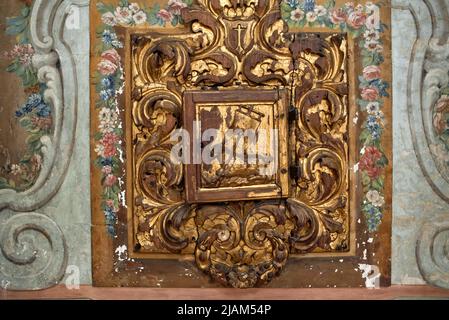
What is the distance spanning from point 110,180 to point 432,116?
1.38 meters

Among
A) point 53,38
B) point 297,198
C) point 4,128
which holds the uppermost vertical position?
point 53,38

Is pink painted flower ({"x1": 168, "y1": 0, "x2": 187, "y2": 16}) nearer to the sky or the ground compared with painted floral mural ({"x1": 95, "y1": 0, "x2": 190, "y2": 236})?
nearer to the sky

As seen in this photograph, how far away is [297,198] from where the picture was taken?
3924mm

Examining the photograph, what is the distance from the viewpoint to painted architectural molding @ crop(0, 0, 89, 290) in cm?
391

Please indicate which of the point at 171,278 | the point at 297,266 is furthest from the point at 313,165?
the point at 171,278

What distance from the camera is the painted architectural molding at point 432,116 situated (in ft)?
12.9

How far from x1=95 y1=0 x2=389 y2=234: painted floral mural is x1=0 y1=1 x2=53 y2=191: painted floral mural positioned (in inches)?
9.6

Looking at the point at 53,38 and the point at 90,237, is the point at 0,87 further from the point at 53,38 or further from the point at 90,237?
the point at 90,237

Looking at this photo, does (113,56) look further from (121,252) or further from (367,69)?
(367,69)

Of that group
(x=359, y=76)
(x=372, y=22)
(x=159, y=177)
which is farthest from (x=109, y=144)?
(x=372, y=22)

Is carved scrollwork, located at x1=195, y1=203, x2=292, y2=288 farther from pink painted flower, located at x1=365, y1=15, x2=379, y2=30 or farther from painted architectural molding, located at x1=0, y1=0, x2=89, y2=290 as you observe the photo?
pink painted flower, located at x1=365, y1=15, x2=379, y2=30

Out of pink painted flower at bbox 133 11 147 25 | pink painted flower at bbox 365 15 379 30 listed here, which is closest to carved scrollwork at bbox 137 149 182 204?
pink painted flower at bbox 133 11 147 25

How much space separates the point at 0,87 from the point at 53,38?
304 millimetres

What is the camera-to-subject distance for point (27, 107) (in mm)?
3924
